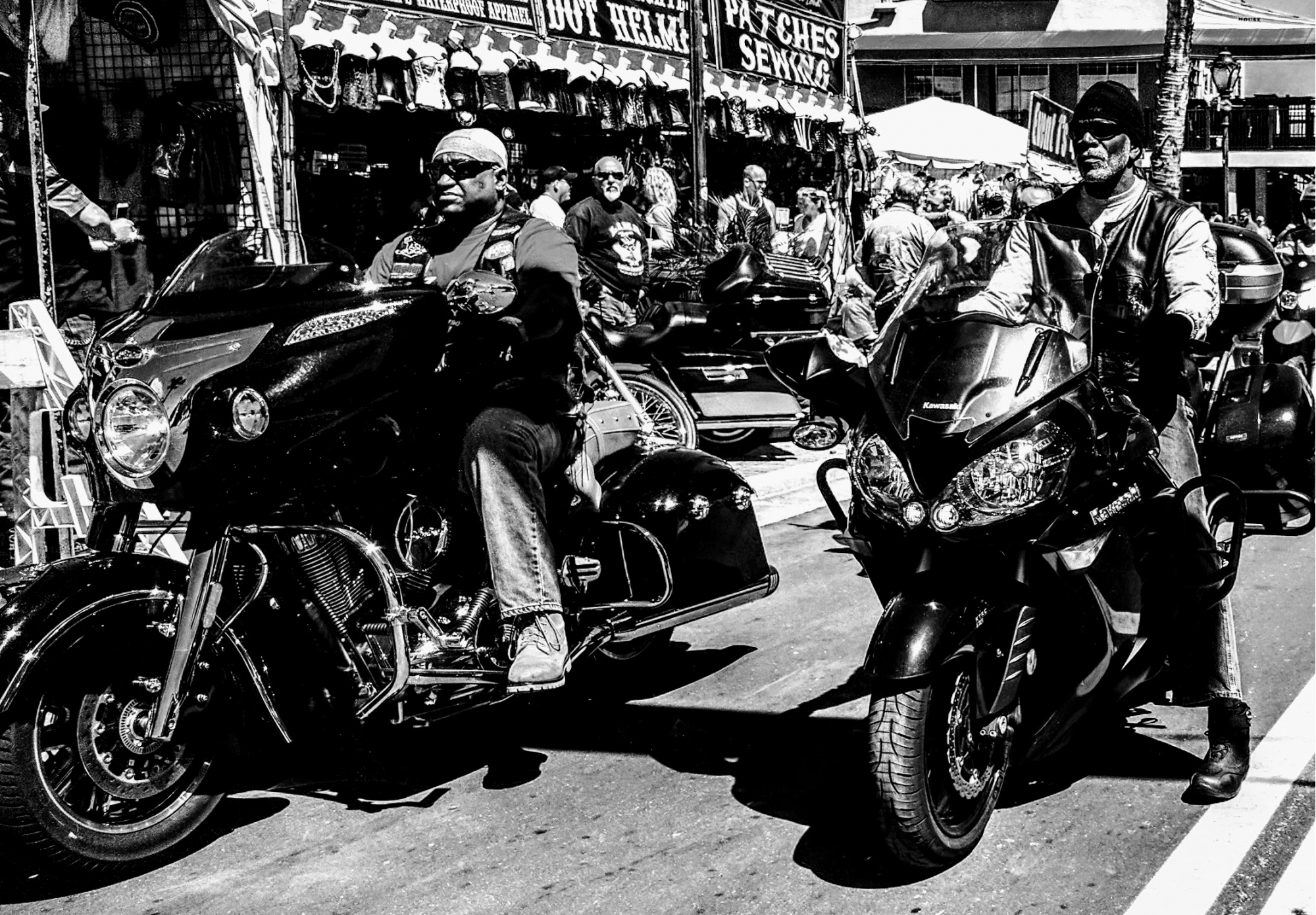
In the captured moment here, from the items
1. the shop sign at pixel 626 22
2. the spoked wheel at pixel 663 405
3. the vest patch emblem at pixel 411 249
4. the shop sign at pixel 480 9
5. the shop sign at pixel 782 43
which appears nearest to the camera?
the vest patch emblem at pixel 411 249

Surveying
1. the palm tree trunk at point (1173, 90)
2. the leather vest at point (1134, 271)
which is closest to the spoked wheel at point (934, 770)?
the leather vest at point (1134, 271)

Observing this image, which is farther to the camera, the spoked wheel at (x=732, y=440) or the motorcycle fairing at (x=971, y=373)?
the spoked wheel at (x=732, y=440)

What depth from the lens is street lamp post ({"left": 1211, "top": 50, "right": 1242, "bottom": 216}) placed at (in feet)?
122

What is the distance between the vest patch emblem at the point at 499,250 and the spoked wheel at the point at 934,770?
6.39ft

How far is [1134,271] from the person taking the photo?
4.32 metres

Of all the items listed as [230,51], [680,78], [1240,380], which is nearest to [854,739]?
[1240,380]

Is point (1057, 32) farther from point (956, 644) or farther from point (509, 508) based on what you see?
point (956, 644)

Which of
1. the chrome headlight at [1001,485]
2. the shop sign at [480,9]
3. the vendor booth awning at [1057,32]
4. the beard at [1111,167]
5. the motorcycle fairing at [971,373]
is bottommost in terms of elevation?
the chrome headlight at [1001,485]

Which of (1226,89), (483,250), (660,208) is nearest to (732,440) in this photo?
(660,208)

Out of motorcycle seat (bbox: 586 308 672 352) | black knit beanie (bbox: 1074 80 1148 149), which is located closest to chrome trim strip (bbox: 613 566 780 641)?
black knit beanie (bbox: 1074 80 1148 149)

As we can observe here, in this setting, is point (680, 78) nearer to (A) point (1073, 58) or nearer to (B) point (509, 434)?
(B) point (509, 434)

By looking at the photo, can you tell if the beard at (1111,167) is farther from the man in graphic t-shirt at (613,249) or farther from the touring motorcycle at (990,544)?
the man in graphic t-shirt at (613,249)

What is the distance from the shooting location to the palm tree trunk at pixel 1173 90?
19.0 metres

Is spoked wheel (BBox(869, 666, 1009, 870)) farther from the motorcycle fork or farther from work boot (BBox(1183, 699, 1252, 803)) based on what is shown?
the motorcycle fork
